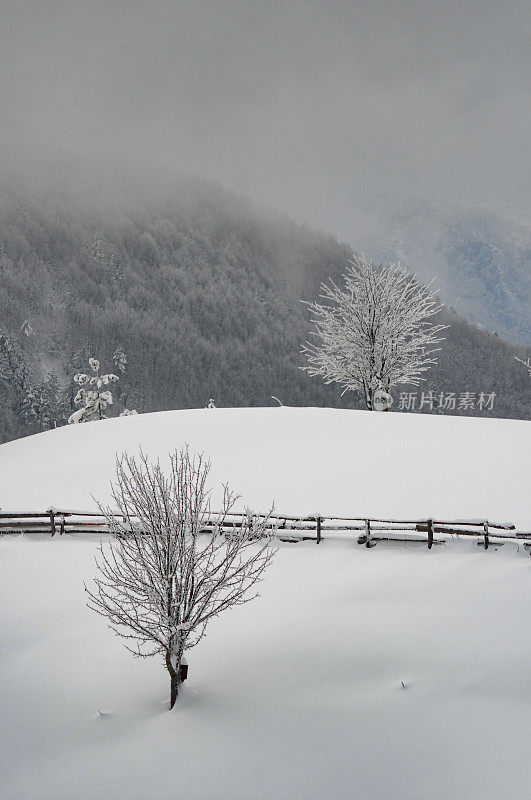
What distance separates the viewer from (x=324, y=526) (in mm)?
16016

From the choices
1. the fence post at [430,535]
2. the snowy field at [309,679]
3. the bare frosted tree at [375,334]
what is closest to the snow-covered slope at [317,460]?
the snowy field at [309,679]

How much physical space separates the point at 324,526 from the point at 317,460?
19.3 feet

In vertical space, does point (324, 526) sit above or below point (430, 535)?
below

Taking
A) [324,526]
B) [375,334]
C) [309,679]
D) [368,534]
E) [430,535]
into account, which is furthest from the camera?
[375,334]

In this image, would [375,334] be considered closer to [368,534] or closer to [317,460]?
[317,460]

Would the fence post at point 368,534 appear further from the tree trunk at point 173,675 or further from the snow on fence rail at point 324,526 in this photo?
the tree trunk at point 173,675

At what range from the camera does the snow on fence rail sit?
1494 cm

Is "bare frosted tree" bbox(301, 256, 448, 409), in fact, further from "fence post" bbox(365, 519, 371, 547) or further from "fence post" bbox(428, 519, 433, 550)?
"fence post" bbox(428, 519, 433, 550)

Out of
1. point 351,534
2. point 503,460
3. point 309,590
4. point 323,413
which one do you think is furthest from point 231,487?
point 503,460

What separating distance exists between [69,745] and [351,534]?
992 centimetres

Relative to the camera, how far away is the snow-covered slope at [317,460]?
721 inches

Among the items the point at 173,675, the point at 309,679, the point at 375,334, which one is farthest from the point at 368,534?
the point at 375,334

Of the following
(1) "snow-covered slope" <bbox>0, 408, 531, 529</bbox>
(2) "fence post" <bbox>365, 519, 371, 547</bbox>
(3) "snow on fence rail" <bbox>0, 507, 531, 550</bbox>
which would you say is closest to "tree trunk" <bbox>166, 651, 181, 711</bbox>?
(3) "snow on fence rail" <bbox>0, 507, 531, 550</bbox>

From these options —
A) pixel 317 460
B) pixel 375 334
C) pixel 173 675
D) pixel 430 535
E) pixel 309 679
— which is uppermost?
pixel 375 334
